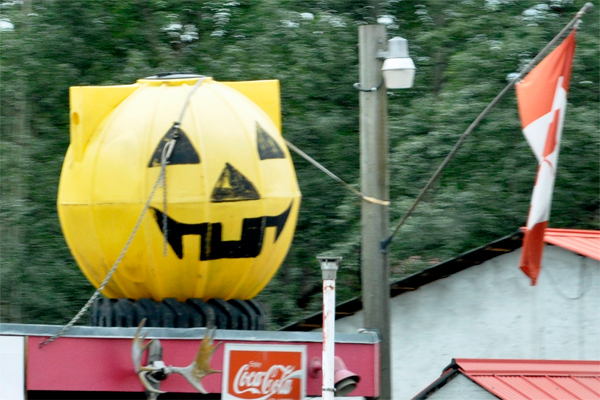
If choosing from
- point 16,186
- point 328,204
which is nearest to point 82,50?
point 16,186

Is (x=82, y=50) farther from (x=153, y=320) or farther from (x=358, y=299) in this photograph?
(x=153, y=320)

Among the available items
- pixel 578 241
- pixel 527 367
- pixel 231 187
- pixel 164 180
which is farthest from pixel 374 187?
pixel 578 241

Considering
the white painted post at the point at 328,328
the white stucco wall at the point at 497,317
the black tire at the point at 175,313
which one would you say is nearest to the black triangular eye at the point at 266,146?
the white painted post at the point at 328,328

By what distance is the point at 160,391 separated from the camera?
695cm

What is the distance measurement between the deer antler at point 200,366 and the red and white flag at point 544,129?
2.76 m

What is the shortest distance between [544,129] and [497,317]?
4169 mm

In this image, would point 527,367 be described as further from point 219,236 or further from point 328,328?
point 219,236

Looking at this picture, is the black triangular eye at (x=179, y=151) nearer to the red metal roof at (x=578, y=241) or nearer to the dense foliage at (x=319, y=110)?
the red metal roof at (x=578, y=241)

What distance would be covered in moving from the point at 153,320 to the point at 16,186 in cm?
715

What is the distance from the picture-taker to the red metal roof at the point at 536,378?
887 centimetres

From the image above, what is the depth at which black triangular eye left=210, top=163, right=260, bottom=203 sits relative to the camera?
705 centimetres

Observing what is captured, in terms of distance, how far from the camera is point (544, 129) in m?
7.39

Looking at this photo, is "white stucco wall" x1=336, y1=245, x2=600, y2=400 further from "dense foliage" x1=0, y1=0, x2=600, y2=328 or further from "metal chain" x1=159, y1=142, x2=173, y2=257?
"metal chain" x1=159, y1=142, x2=173, y2=257

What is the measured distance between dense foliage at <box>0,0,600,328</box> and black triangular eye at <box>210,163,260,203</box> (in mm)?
5613
